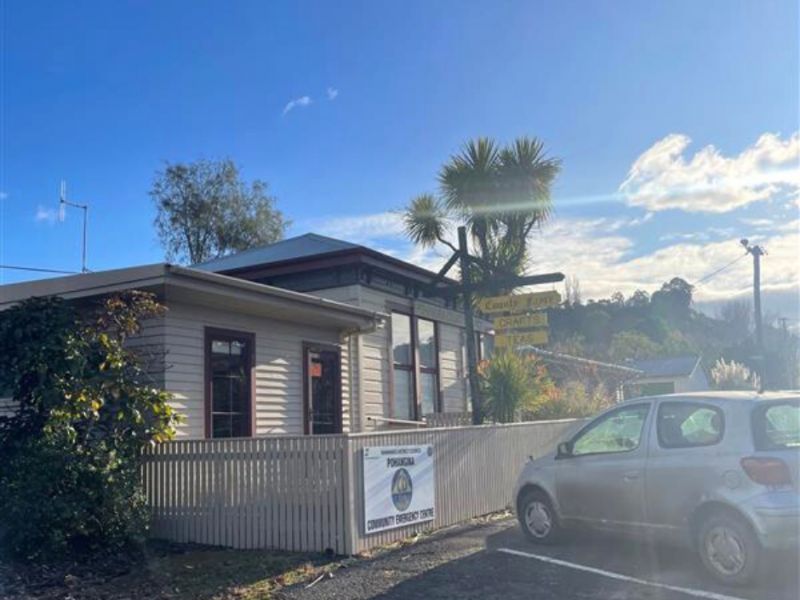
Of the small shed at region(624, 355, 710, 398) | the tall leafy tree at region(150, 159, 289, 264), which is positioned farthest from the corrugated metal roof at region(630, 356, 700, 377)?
the tall leafy tree at region(150, 159, 289, 264)

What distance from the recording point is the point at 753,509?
608cm

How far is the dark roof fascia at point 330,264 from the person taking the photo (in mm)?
14891

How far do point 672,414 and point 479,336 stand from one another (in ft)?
43.3

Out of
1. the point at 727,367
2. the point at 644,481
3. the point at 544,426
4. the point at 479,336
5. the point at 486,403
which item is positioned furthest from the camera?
the point at 727,367

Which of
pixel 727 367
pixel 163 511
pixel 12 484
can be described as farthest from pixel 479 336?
pixel 727 367

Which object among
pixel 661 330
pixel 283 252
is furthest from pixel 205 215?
pixel 661 330

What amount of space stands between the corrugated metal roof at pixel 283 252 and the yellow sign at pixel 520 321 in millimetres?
3595

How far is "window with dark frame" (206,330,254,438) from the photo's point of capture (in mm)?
11188

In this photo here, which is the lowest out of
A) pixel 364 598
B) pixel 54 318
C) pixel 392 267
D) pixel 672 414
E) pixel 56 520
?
pixel 364 598

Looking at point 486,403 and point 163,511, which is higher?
point 486,403

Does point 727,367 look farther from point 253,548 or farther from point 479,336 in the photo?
point 253,548

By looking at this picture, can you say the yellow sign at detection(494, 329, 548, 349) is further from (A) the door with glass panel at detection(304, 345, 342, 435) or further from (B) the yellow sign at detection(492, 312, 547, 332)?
(A) the door with glass panel at detection(304, 345, 342, 435)

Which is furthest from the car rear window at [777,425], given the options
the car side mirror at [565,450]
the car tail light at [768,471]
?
the car side mirror at [565,450]

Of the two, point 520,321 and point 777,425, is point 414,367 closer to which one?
point 520,321
